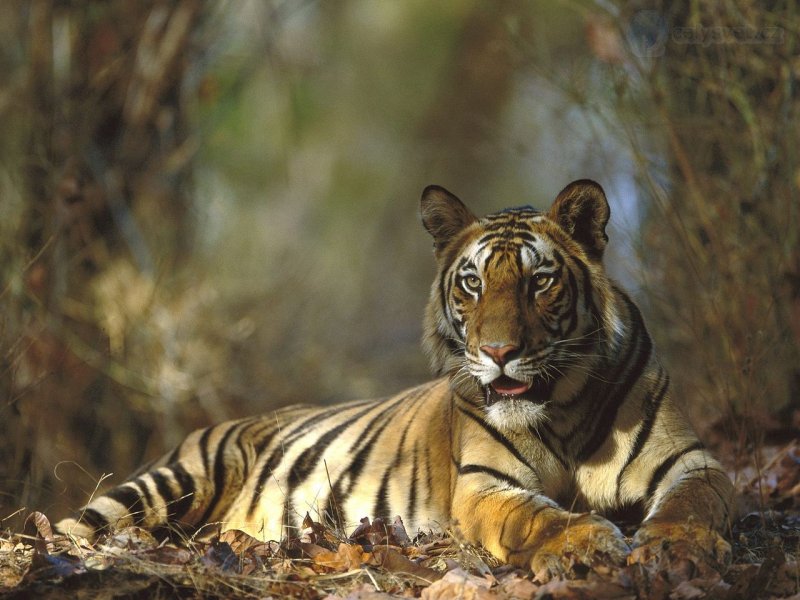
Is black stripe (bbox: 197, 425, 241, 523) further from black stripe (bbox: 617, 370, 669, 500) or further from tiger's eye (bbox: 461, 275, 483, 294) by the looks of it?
black stripe (bbox: 617, 370, 669, 500)

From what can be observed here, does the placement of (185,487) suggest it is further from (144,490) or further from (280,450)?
(280,450)

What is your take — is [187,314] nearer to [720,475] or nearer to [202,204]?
[202,204]

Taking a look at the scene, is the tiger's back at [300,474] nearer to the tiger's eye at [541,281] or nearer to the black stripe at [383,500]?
the black stripe at [383,500]

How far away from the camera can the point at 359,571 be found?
11.4ft

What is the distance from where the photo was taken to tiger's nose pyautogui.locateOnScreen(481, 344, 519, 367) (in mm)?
3742

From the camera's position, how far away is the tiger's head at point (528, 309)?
3.82 meters

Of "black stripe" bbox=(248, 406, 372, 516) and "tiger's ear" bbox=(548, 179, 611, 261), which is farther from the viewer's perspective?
"black stripe" bbox=(248, 406, 372, 516)

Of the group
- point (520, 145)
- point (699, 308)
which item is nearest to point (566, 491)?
point (699, 308)

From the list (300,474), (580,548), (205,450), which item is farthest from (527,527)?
(205,450)

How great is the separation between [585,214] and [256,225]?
1222cm

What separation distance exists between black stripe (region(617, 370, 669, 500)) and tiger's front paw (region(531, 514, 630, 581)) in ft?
1.92

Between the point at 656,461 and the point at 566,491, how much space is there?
0.37 metres

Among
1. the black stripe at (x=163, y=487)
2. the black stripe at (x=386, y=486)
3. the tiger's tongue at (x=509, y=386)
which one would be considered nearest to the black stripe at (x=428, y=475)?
the black stripe at (x=386, y=486)

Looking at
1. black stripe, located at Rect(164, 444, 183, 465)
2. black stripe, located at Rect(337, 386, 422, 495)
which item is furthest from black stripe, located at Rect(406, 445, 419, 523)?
black stripe, located at Rect(164, 444, 183, 465)
